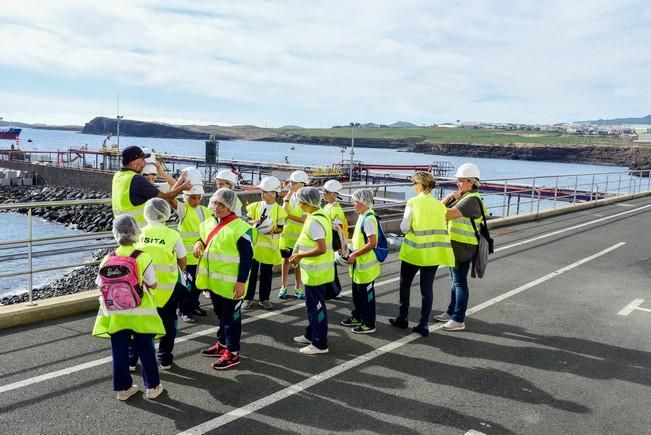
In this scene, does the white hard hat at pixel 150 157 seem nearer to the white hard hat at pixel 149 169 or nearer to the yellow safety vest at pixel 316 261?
the white hard hat at pixel 149 169

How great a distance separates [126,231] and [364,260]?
270 centimetres

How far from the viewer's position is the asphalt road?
164 inches

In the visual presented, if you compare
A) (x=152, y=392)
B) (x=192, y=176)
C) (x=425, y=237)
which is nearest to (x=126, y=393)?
(x=152, y=392)

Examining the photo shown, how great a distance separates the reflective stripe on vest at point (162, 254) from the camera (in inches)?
181

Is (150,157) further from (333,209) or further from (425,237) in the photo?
(425,237)

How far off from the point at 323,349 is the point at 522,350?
7.13 feet

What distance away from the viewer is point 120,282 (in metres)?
4.14

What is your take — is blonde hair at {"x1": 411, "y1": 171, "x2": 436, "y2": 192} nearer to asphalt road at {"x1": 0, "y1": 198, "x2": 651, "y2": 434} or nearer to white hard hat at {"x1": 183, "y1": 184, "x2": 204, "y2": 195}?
asphalt road at {"x1": 0, "y1": 198, "x2": 651, "y2": 434}

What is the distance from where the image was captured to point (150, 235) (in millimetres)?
4590

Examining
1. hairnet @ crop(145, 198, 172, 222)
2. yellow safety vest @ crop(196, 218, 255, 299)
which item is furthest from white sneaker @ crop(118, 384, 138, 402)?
hairnet @ crop(145, 198, 172, 222)

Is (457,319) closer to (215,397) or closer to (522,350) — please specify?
(522,350)

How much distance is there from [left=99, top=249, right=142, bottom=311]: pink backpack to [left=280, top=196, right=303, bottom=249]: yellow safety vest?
131 inches

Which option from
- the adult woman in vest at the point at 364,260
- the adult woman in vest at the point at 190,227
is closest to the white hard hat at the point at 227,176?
the adult woman in vest at the point at 190,227

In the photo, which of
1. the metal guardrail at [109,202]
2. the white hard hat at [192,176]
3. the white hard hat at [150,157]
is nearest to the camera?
the white hard hat at [150,157]
